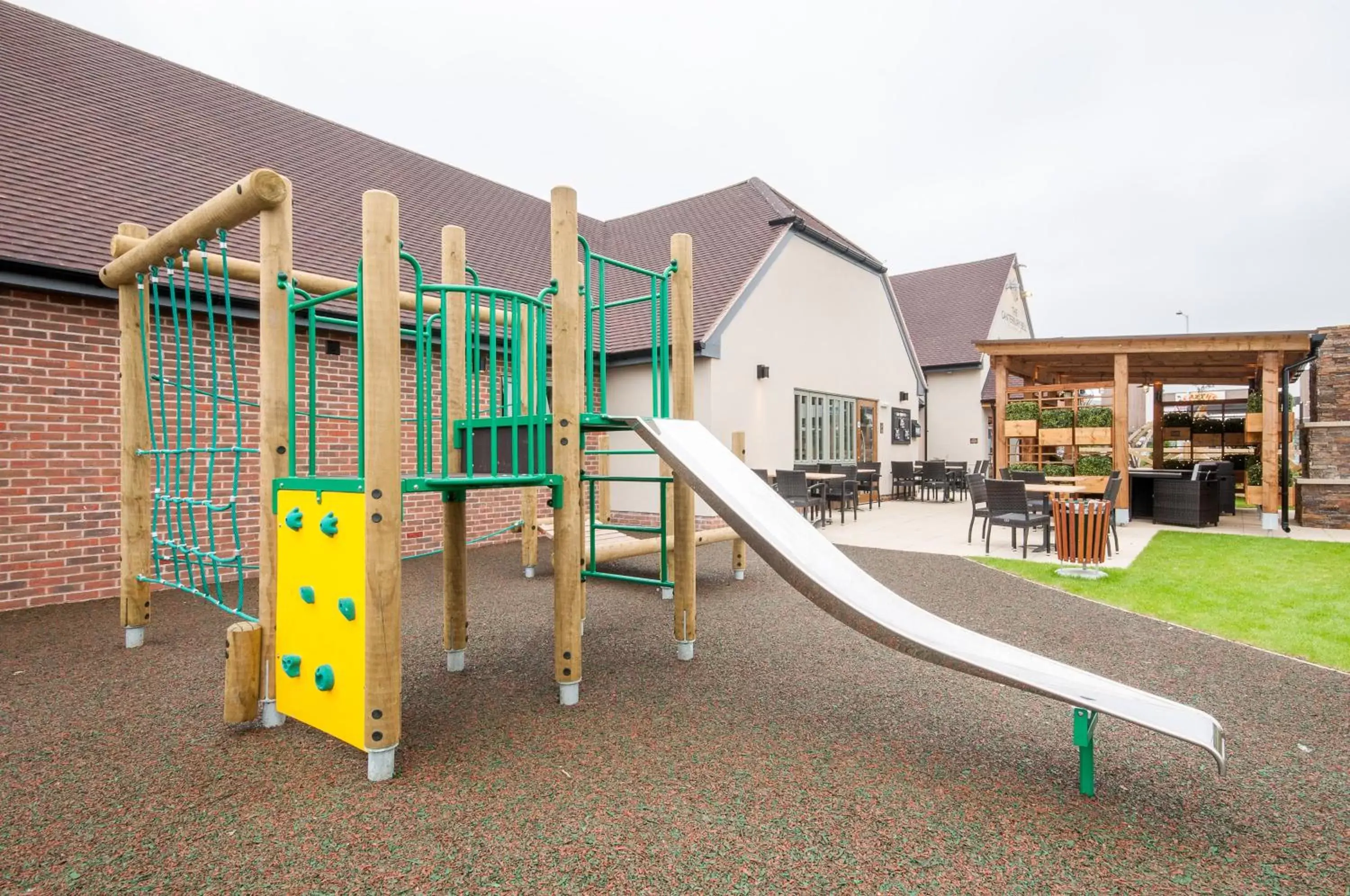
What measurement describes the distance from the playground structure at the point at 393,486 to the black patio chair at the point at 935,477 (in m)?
11.6

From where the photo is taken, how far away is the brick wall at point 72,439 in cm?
532

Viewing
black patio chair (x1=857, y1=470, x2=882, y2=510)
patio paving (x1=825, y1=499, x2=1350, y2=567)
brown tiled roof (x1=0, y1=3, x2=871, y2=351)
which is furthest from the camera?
black patio chair (x1=857, y1=470, x2=882, y2=510)

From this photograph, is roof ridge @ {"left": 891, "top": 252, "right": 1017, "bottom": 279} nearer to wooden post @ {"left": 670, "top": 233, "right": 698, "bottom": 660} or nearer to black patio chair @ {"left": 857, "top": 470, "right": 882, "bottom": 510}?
black patio chair @ {"left": 857, "top": 470, "right": 882, "bottom": 510}

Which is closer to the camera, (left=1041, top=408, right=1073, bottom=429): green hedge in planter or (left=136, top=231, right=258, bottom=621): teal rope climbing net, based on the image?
(left=136, top=231, right=258, bottom=621): teal rope climbing net

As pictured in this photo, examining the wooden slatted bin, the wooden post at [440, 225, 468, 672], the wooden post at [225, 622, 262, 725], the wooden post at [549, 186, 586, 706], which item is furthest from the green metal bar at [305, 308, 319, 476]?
the wooden slatted bin

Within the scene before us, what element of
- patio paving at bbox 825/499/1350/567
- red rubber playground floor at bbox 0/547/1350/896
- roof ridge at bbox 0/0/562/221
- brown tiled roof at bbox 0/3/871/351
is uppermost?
roof ridge at bbox 0/0/562/221

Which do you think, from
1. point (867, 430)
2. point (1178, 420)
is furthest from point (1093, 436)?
point (1178, 420)

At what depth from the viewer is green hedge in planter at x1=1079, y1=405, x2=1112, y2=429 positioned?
11812 millimetres

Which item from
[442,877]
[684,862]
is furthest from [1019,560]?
[442,877]

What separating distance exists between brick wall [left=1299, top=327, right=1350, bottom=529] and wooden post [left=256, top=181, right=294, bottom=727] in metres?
14.0

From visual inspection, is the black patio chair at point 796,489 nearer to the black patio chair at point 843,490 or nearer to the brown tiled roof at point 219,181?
the black patio chair at point 843,490

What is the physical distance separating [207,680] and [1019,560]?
7.52 metres

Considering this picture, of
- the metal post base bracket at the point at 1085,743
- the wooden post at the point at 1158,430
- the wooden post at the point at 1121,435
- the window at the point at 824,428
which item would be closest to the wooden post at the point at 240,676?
the metal post base bracket at the point at 1085,743

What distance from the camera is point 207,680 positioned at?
3707mm
